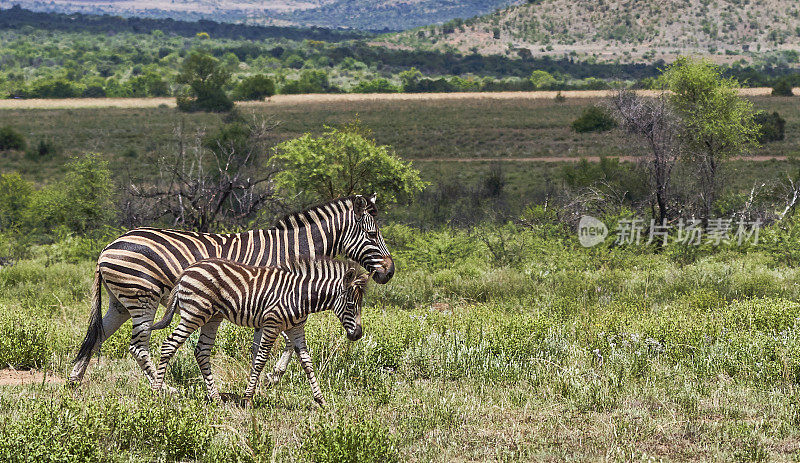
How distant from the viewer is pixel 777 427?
244 inches

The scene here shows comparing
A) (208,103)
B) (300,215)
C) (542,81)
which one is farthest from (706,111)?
(542,81)

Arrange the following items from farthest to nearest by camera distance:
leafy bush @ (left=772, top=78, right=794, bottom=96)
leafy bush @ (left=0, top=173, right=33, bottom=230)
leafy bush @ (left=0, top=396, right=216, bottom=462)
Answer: leafy bush @ (left=772, top=78, right=794, bottom=96)
leafy bush @ (left=0, top=173, right=33, bottom=230)
leafy bush @ (left=0, top=396, right=216, bottom=462)

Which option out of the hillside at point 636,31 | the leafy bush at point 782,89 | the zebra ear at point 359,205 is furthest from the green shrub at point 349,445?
the hillside at point 636,31

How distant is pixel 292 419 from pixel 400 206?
1000 inches

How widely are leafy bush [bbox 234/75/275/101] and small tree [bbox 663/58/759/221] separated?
68.9 metres

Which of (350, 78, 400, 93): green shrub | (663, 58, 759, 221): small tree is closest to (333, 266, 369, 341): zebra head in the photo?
(663, 58, 759, 221): small tree

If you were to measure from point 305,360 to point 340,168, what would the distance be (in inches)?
513

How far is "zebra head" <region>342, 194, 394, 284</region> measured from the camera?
289 inches

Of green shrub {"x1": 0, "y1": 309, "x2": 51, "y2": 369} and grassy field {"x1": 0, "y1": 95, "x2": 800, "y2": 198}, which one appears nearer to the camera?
green shrub {"x1": 0, "y1": 309, "x2": 51, "y2": 369}

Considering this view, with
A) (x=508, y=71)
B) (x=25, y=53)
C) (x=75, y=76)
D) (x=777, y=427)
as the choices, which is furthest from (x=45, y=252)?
(x=25, y=53)

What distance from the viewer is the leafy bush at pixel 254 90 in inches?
3599

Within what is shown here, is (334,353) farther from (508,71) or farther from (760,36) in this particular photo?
(760,36)

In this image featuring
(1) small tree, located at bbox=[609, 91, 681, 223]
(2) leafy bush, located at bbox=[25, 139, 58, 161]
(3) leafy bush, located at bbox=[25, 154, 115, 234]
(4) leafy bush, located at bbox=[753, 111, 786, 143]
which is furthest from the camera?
(4) leafy bush, located at bbox=[753, 111, 786, 143]

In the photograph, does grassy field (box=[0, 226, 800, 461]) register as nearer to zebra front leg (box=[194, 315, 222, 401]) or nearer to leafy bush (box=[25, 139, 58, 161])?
zebra front leg (box=[194, 315, 222, 401])
